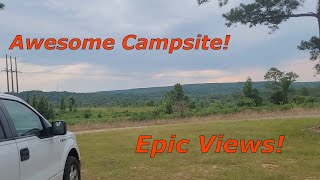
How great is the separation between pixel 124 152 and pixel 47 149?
30.3 feet

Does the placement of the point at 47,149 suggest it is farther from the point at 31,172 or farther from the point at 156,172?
the point at 156,172

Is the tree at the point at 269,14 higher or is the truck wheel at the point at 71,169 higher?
the tree at the point at 269,14

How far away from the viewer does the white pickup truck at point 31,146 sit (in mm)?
4527

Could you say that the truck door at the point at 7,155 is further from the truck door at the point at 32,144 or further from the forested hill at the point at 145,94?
the forested hill at the point at 145,94

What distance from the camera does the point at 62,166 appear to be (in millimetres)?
6395

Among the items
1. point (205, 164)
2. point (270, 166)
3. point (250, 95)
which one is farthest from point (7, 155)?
point (250, 95)

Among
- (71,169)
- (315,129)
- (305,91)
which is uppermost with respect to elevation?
(305,91)

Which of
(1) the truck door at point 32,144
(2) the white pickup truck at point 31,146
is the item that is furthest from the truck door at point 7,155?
(1) the truck door at point 32,144

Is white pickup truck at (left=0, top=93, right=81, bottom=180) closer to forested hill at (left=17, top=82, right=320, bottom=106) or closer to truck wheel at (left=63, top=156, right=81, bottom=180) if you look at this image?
truck wheel at (left=63, top=156, right=81, bottom=180)

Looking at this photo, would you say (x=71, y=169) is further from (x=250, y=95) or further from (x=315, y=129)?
(x=250, y=95)

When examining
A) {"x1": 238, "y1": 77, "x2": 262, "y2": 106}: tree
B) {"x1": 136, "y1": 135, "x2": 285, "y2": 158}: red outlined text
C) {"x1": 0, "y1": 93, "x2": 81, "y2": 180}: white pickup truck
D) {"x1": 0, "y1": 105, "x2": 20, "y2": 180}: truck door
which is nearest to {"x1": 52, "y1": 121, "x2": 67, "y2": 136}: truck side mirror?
{"x1": 0, "y1": 93, "x2": 81, "y2": 180}: white pickup truck

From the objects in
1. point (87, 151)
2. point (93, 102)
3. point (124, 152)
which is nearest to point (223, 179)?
point (124, 152)

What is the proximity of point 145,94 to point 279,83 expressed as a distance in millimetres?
56547

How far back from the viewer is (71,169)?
6.80 metres
